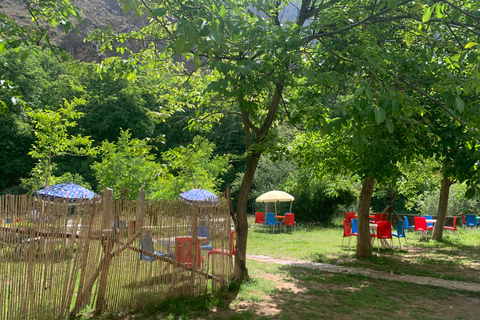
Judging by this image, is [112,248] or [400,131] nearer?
[112,248]

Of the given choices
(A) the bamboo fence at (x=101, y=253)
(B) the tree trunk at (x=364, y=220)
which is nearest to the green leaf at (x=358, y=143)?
(A) the bamboo fence at (x=101, y=253)

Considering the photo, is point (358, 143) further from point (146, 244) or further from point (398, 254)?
point (398, 254)

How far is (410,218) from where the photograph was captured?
Answer: 20547 mm

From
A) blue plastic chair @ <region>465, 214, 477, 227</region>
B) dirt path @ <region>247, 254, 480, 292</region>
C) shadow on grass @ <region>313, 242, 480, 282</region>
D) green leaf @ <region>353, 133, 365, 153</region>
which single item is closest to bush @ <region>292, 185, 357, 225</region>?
blue plastic chair @ <region>465, 214, 477, 227</region>

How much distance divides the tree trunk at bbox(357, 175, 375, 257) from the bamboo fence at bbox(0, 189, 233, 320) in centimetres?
484

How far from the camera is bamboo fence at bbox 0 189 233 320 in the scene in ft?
13.0

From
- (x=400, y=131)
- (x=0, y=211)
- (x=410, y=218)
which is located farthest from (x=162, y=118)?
(x=410, y=218)

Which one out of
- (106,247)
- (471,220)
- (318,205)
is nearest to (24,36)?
(106,247)

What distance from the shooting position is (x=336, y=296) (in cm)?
577

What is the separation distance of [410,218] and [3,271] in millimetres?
20635

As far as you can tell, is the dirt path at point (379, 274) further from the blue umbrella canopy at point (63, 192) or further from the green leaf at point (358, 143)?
the green leaf at point (358, 143)

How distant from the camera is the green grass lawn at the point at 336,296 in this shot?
482cm

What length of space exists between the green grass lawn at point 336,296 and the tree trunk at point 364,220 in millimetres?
284

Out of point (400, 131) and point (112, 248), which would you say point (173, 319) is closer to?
point (112, 248)
